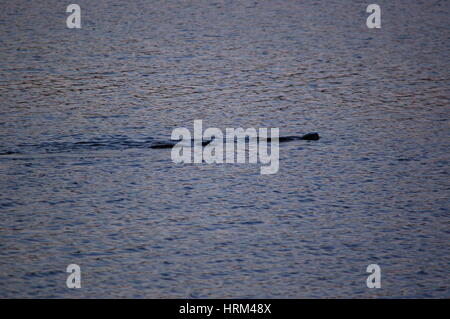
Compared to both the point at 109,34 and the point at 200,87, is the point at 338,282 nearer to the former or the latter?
the point at 200,87

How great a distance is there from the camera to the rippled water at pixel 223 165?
290 inches

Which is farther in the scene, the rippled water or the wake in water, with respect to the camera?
the wake in water

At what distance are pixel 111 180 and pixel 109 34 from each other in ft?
26.8

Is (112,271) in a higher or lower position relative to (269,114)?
lower

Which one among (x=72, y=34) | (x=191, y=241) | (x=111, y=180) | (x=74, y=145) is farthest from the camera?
(x=72, y=34)

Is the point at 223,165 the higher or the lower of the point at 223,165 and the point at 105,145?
the lower

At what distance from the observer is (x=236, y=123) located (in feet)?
39.3

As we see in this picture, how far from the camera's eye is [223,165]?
1038 cm

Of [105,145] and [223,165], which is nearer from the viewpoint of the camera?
[223,165]

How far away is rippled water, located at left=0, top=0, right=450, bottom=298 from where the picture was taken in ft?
24.1

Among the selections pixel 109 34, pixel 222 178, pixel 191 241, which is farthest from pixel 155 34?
pixel 191 241

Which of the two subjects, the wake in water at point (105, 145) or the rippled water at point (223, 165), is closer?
the rippled water at point (223, 165)
